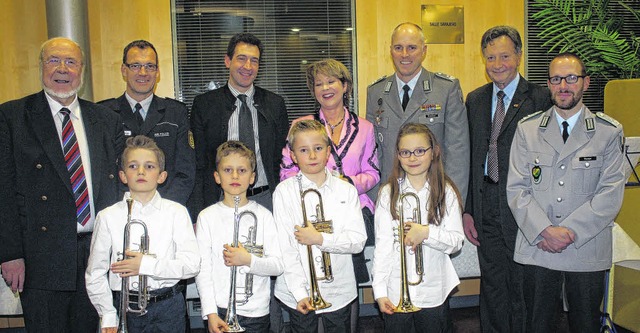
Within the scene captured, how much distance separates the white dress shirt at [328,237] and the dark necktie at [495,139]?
109cm

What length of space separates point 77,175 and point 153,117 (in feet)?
2.28

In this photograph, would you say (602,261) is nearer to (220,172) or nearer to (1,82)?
(220,172)

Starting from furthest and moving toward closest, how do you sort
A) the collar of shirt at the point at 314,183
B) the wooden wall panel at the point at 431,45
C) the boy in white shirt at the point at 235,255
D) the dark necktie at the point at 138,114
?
the wooden wall panel at the point at 431,45, the dark necktie at the point at 138,114, the collar of shirt at the point at 314,183, the boy in white shirt at the point at 235,255

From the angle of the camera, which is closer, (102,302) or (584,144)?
(102,302)

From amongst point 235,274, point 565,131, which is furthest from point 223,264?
point 565,131

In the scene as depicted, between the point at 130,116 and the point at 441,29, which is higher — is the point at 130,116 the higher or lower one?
the lower one

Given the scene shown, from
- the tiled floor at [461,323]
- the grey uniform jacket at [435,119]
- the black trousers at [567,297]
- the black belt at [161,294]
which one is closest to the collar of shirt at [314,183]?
the grey uniform jacket at [435,119]

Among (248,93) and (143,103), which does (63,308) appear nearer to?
(143,103)

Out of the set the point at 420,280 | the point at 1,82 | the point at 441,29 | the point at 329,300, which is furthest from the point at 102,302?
the point at 441,29

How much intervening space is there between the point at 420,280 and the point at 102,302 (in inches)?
64.0

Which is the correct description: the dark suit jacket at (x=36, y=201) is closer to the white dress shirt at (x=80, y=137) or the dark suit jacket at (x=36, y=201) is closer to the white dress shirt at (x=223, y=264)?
the white dress shirt at (x=80, y=137)

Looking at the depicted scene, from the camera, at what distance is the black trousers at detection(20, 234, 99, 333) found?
2.98 m

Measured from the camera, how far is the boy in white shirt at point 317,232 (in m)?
3.04

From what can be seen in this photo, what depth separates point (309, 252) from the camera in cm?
302
